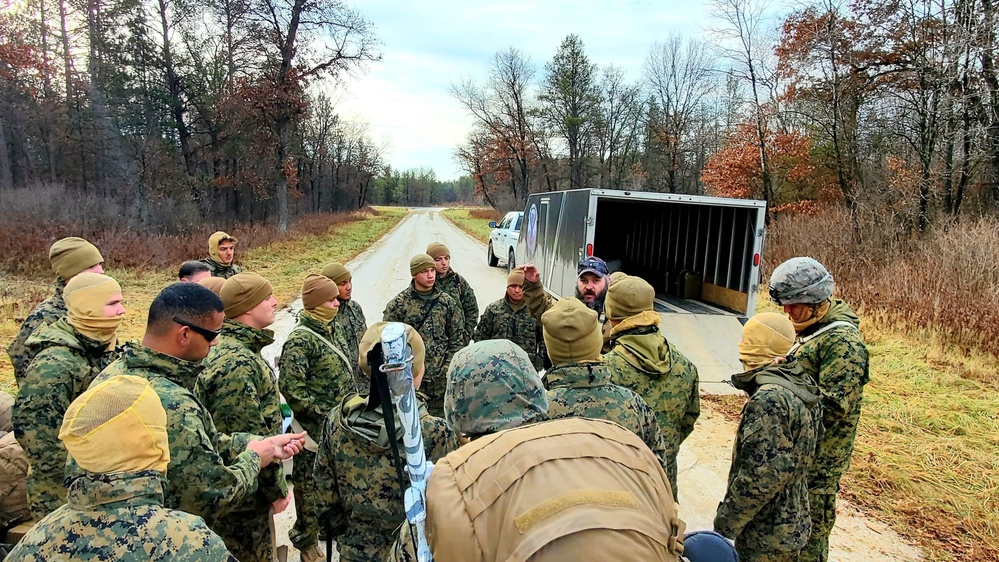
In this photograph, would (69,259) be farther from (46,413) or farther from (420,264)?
(420,264)

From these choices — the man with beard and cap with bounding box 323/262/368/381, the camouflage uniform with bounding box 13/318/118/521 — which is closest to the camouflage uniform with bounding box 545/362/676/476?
the camouflage uniform with bounding box 13/318/118/521

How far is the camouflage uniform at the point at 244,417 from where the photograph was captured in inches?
104

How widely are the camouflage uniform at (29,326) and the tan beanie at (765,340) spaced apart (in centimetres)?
375

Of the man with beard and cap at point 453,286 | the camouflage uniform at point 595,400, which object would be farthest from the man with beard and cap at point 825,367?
the man with beard and cap at point 453,286

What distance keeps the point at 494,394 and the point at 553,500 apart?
522 millimetres

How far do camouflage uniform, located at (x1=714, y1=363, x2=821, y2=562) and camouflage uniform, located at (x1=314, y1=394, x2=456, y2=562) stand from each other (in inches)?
51.9

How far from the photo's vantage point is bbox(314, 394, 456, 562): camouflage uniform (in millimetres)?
2109

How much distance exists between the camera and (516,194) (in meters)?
42.3

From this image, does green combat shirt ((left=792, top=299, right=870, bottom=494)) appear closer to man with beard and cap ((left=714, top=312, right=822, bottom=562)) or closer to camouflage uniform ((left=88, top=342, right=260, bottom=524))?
man with beard and cap ((left=714, top=312, right=822, bottom=562))

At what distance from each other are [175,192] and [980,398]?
954 inches

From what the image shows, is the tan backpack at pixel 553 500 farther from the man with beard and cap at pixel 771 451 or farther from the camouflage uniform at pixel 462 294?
the camouflage uniform at pixel 462 294

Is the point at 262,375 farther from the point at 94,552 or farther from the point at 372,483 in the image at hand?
the point at 94,552

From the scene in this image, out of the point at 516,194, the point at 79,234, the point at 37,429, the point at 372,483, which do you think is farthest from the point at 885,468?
the point at 516,194

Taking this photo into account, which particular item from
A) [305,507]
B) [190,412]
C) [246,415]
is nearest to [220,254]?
[246,415]
